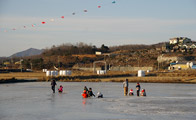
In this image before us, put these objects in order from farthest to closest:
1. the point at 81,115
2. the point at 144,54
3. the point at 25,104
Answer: the point at 144,54 → the point at 25,104 → the point at 81,115

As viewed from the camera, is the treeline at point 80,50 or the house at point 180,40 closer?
the house at point 180,40

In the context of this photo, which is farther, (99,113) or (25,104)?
(25,104)

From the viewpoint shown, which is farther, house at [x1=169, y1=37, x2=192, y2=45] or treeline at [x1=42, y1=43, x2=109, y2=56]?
treeline at [x1=42, y1=43, x2=109, y2=56]

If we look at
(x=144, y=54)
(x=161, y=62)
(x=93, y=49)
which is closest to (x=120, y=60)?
(x=144, y=54)

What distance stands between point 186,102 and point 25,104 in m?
10.9

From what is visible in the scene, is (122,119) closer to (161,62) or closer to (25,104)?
(25,104)

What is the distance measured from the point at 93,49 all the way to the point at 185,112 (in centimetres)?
15943

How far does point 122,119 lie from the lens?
16891 millimetres

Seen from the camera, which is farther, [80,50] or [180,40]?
[80,50]

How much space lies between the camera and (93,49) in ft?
584

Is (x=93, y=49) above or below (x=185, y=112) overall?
above

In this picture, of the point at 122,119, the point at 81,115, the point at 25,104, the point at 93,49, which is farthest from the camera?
the point at 93,49

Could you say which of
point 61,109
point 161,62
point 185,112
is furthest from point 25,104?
point 161,62

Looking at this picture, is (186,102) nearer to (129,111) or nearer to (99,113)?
(129,111)
